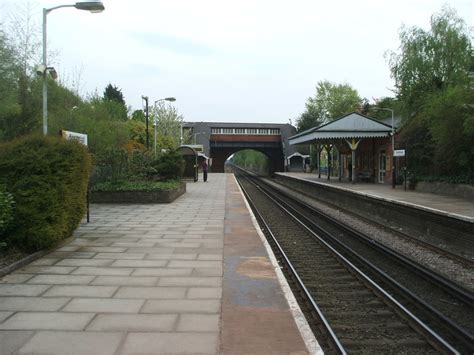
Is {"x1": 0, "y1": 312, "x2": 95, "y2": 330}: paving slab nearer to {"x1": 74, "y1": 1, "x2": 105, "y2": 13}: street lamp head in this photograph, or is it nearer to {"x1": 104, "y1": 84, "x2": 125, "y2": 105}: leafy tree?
{"x1": 74, "y1": 1, "x2": 105, "y2": 13}: street lamp head

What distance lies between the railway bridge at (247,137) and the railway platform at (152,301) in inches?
3168

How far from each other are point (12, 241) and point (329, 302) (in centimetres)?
540

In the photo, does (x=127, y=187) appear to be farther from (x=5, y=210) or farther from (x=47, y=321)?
(x=47, y=321)

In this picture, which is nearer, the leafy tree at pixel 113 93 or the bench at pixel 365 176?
the bench at pixel 365 176

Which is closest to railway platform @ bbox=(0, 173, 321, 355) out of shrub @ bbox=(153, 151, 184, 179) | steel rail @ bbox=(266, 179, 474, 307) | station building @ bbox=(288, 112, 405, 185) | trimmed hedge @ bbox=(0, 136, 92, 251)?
trimmed hedge @ bbox=(0, 136, 92, 251)

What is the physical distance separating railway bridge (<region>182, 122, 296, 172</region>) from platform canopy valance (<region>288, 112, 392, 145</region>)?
50.9m

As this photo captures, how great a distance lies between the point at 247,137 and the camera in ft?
311

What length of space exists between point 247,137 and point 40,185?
284ft

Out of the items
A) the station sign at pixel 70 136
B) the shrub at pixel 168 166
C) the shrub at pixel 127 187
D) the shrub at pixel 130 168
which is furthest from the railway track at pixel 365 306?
the shrub at pixel 168 166

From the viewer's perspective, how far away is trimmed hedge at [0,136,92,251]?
8.58 meters

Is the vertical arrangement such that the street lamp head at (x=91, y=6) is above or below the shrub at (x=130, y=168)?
above

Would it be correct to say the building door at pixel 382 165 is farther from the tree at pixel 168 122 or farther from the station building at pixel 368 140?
the tree at pixel 168 122

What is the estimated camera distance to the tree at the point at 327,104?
88.5 metres

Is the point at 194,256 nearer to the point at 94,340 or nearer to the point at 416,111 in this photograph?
the point at 94,340
